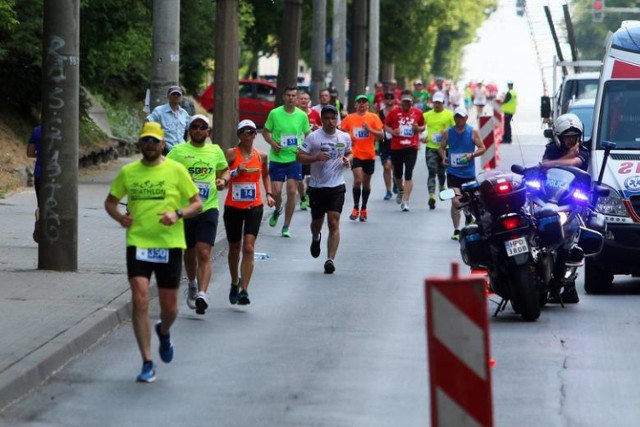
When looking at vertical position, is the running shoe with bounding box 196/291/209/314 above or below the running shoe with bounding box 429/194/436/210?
above

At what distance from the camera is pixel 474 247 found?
13445mm

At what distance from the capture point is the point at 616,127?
17.0 meters

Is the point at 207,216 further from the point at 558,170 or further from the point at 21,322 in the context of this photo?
the point at 558,170

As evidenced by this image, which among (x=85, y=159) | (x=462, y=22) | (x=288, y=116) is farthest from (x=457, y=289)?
(x=462, y=22)

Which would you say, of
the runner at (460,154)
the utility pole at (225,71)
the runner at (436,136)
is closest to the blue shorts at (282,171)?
the runner at (460,154)

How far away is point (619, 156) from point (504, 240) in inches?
132

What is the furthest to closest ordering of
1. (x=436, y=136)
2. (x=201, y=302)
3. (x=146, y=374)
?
(x=436, y=136)
(x=201, y=302)
(x=146, y=374)

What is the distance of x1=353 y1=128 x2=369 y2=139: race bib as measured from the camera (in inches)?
964

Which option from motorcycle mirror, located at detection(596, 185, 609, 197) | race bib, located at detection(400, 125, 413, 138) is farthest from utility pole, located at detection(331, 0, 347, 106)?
motorcycle mirror, located at detection(596, 185, 609, 197)

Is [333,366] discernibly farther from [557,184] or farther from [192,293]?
[557,184]

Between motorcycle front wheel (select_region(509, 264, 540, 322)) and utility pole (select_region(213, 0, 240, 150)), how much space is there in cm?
1330

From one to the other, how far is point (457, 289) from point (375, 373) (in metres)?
4.64

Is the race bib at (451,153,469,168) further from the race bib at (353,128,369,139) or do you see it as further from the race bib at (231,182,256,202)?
the race bib at (231,182,256,202)

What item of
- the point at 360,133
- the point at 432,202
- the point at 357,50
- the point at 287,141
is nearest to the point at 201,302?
the point at 287,141
